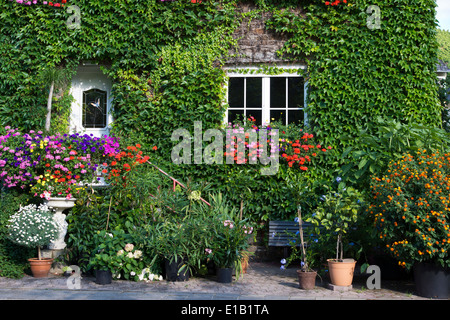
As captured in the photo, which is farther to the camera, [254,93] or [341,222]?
[254,93]

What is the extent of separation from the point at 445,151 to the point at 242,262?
311 cm

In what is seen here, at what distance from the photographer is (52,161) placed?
23.0 feet

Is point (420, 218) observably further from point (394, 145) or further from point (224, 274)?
point (224, 274)

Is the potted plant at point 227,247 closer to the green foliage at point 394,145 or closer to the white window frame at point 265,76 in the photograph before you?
the green foliage at point 394,145

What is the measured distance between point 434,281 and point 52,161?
538 cm

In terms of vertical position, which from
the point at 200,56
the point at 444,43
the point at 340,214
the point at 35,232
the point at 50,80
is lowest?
the point at 35,232

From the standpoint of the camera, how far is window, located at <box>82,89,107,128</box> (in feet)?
28.4

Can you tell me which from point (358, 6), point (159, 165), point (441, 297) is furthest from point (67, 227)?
point (358, 6)

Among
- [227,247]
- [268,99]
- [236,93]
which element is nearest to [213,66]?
[236,93]

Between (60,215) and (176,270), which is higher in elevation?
(60,215)

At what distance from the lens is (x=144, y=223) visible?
6625 mm

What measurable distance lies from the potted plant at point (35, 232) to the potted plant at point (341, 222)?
358 cm

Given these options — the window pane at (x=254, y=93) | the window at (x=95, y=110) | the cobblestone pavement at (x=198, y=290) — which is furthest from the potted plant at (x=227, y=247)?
the window at (x=95, y=110)

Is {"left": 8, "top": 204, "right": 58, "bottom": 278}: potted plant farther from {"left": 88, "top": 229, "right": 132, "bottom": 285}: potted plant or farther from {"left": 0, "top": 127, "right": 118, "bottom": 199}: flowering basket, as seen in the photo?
{"left": 88, "top": 229, "right": 132, "bottom": 285}: potted plant
